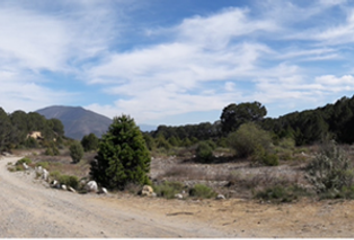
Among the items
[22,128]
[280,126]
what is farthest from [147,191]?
[22,128]

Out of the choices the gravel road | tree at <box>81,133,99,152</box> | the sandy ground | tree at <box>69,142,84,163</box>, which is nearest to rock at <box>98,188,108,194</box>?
the gravel road

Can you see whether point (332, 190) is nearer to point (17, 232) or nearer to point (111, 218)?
point (111, 218)

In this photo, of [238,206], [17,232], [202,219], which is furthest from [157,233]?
[238,206]

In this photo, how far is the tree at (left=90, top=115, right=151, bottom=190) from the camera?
14719mm

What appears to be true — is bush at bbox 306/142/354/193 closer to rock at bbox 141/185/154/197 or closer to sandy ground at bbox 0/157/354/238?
sandy ground at bbox 0/157/354/238

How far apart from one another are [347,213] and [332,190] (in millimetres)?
2513

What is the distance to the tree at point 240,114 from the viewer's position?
67562mm

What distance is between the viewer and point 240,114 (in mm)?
67562

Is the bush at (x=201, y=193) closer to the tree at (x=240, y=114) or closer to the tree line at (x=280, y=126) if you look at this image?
the tree line at (x=280, y=126)

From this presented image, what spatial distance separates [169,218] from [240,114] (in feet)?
196

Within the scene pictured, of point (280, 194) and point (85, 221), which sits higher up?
point (280, 194)

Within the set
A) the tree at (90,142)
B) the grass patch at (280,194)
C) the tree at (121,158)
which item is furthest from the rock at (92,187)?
the tree at (90,142)

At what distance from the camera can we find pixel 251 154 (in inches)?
1288

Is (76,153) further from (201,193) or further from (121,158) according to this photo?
(201,193)
